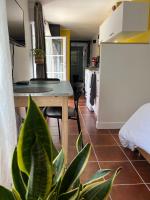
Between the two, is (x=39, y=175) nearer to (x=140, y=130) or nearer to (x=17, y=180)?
(x=17, y=180)

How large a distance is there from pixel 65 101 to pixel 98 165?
0.85 metres

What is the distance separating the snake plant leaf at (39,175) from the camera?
521 millimetres

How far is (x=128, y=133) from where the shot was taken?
78.2 inches

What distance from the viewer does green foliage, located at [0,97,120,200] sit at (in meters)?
0.53

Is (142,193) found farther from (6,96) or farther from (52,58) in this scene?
(52,58)

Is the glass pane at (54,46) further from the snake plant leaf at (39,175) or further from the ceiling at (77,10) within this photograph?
the snake plant leaf at (39,175)

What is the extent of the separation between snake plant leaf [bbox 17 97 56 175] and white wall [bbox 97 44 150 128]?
2.40 m

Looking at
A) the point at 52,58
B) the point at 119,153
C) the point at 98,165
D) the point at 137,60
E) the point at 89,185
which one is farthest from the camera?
the point at 52,58

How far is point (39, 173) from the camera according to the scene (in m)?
0.54

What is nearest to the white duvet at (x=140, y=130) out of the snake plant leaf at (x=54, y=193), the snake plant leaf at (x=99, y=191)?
the snake plant leaf at (x=99, y=191)

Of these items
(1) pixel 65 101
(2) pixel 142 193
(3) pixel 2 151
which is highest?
(1) pixel 65 101

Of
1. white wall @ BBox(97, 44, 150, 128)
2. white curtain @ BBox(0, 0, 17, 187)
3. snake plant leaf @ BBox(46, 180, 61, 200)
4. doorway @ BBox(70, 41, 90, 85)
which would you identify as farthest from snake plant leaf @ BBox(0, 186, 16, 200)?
doorway @ BBox(70, 41, 90, 85)

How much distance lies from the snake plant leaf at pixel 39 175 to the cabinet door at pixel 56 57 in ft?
15.0

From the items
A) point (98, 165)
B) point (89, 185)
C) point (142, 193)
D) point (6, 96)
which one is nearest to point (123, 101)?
point (98, 165)
